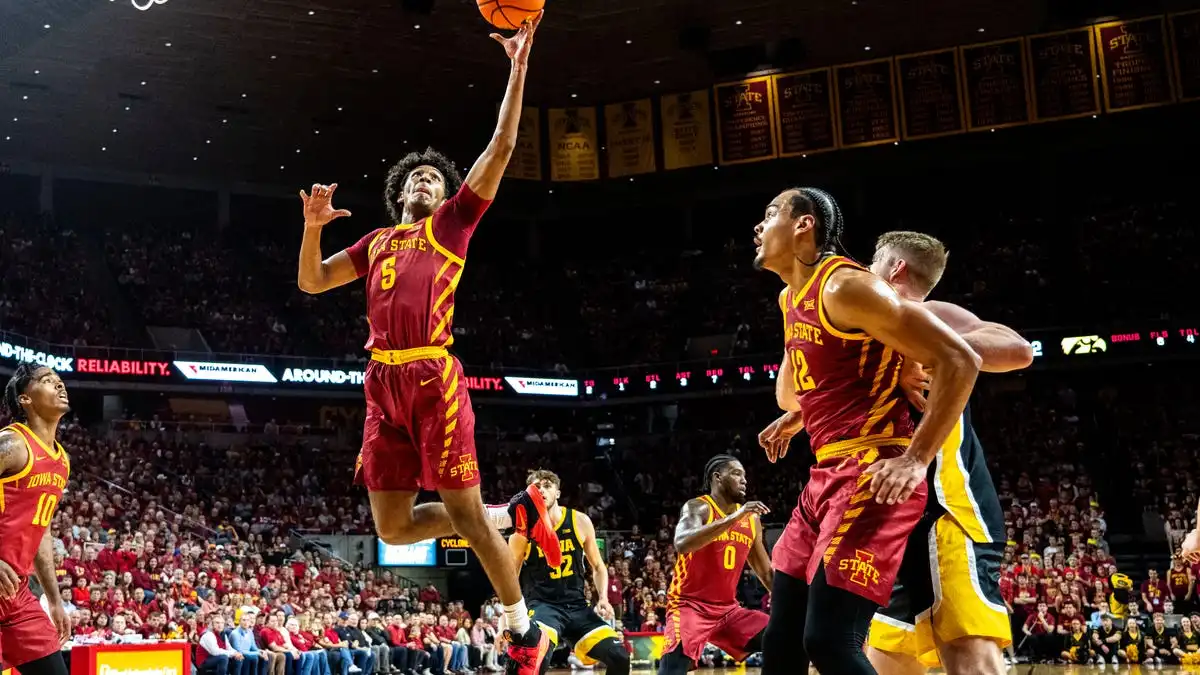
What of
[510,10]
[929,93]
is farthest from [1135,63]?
[510,10]

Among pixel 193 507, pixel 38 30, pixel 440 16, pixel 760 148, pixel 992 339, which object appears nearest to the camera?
pixel 992 339

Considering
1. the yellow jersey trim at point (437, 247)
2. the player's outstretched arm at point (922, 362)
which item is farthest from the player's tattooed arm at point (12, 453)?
the player's outstretched arm at point (922, 362)

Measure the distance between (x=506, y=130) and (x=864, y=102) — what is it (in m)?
22.0

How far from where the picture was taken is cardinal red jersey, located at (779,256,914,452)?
4.20m

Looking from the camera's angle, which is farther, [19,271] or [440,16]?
[19,271]

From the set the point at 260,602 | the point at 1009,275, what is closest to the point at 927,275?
the point at 260,602

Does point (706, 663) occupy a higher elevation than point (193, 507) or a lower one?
lower

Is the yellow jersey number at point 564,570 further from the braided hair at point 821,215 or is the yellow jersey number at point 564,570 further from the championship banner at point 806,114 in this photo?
the championship banner at point 806,114

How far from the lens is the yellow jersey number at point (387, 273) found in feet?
18.4

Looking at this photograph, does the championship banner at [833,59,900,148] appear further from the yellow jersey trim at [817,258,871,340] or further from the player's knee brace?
the yellow jersey trim at [817,258,871,340]

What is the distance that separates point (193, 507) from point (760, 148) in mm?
14242

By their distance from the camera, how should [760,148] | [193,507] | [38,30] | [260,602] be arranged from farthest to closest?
[760,148]
[193,507]
[38,30]
[260,602]

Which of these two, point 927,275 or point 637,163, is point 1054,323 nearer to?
point 637,163

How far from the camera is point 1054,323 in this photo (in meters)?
28.7
